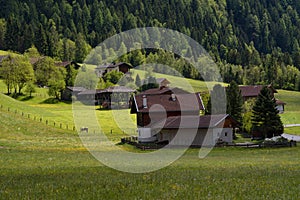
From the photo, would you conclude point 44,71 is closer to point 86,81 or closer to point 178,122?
point 86,81

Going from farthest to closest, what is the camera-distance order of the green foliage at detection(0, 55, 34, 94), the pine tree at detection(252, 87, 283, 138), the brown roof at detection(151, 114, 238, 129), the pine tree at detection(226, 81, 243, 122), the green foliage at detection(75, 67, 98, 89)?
the green foliage at detection(75, 67, 98, 89), the green foliage at detection(0, 55, 34, 94), the pine tree at detection(226, 81, 243, 122), the pine tree at detection(252, 87, 283, 138), the brown roof at detection(151, 114, 238, 129)

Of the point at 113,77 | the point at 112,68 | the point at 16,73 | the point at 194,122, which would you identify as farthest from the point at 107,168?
the point at 112,68

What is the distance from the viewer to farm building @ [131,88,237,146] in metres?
61.8

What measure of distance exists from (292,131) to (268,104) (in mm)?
15682

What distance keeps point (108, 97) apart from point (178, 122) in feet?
203

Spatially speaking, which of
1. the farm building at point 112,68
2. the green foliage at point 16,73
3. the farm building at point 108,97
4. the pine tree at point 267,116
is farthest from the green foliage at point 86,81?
the pine tree at point 267,116

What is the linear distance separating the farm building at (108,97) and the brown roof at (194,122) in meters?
51.1

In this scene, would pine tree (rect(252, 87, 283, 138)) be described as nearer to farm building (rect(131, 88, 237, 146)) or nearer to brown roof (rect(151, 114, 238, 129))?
farm building (rect(131, 88, 237, 146))

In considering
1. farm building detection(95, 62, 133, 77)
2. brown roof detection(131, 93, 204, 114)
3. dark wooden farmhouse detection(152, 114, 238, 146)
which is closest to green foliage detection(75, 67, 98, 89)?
farm building detection(95, 62, 133, 77)

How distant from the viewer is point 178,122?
65.0m

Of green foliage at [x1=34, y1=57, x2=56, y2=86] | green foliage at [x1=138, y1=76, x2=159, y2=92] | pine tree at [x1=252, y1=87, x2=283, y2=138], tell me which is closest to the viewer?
pine tree at [x1=252, y1=87, x2=283, y2=138]

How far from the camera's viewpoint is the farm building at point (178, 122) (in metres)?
61.8

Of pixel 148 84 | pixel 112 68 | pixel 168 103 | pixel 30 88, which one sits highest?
pixel 112 68

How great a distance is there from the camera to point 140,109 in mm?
73812
